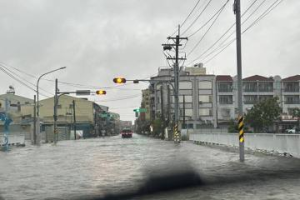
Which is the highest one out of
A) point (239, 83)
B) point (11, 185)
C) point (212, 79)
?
point (212, 79)

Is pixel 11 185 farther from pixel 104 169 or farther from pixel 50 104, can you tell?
pixel 50 104

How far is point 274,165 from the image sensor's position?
18.2 m

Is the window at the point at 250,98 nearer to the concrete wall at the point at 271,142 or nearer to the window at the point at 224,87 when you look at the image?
the window at the point at 224,87

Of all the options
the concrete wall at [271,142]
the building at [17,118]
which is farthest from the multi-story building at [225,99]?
the concrete wall at [271,142]

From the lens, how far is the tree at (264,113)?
81.6m

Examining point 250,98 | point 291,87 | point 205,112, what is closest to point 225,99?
point 205,112

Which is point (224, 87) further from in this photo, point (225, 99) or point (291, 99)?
point (291, 99)

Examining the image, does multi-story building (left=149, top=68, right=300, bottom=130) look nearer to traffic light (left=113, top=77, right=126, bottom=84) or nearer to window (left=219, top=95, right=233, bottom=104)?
window (left=219, top=95, right=233, bottom=104)

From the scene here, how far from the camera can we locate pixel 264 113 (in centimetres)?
8300

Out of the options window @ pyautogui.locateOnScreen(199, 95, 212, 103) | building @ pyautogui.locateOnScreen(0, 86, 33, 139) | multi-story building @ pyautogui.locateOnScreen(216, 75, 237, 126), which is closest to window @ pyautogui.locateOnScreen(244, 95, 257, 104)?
multi-story building @ pyautogui.locateOnScreen(216, 75, 237, 126)

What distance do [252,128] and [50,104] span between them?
196 ft

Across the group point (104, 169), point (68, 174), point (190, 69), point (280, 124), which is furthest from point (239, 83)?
point (190, 69)

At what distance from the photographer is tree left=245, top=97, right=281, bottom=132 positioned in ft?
268

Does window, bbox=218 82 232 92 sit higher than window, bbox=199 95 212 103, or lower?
higher
